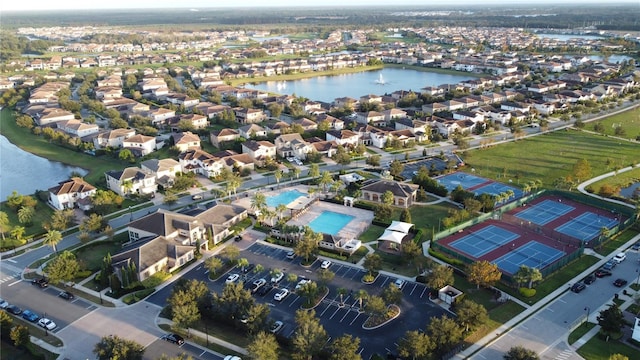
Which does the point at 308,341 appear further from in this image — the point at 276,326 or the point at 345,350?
the point at 276,326

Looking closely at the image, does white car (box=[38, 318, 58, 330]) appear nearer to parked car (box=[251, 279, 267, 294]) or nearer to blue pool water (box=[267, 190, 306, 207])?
parked car (box=[251, 279, 267, 294])

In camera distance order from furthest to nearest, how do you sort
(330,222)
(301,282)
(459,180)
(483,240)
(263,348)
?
(459,180) < (330,222) < (483,240) < (301,282) < (263,348)

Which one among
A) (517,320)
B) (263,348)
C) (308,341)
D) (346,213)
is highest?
(263,348)

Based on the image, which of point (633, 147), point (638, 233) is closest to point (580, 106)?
point (633, 147)

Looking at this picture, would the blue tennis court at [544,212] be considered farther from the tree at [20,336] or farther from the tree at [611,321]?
the tree at [20,336]

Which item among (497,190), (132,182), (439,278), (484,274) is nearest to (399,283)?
(439,278)

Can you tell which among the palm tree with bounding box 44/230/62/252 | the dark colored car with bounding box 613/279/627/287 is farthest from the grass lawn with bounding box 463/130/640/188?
the palm tree with bounding box 44/230/62/252
